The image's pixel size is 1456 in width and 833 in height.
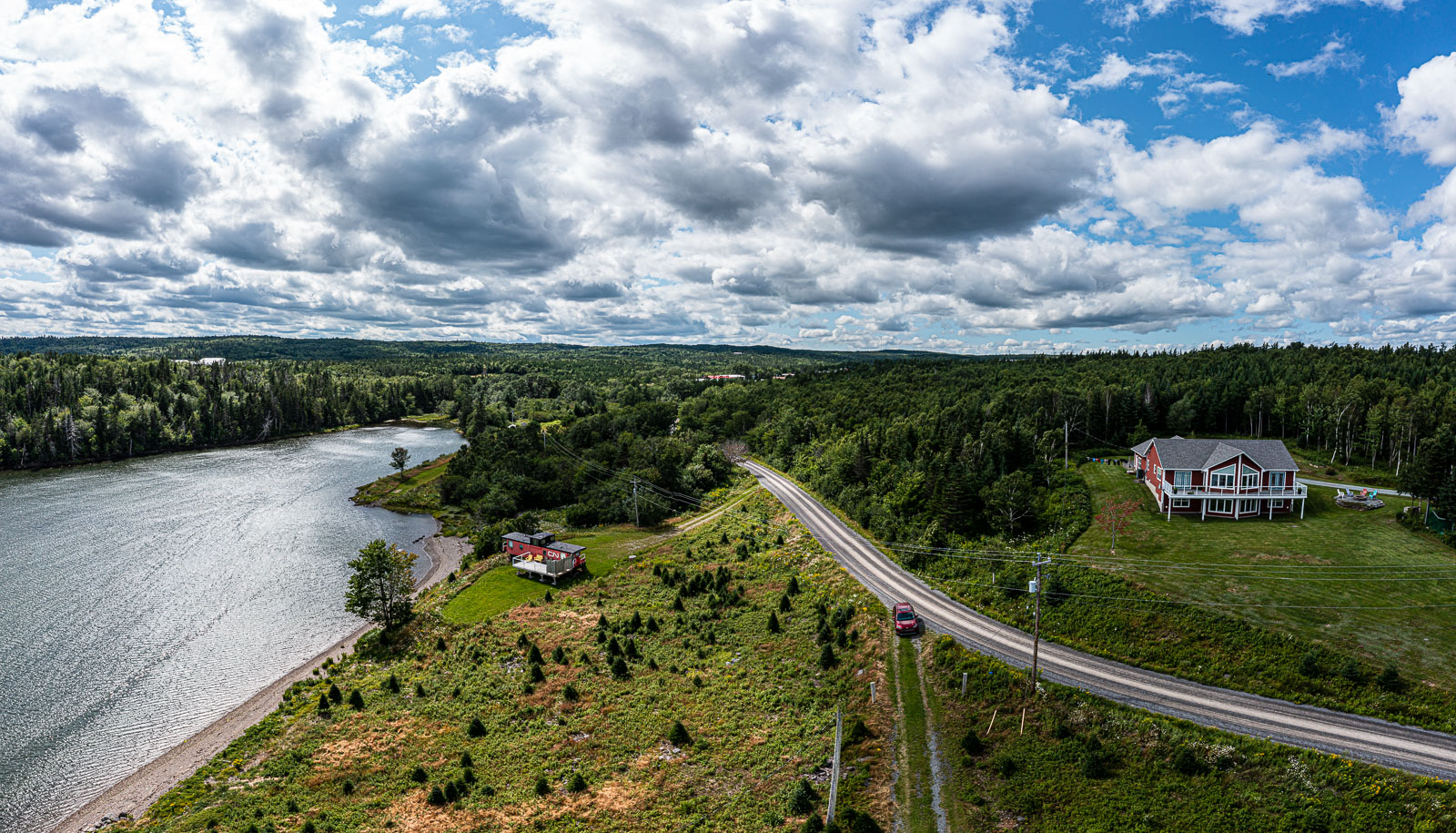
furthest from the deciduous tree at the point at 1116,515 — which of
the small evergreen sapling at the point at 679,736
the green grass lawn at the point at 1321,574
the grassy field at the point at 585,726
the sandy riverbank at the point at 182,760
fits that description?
the sandy riverbank at the point at 182,760

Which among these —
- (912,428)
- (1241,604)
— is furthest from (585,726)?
(912,428)

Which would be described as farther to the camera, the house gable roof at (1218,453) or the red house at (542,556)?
the red house at (542,556)

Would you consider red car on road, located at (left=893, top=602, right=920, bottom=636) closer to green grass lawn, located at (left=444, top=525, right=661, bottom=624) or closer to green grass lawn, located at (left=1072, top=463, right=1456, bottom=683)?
green grass lawn, located at (left=1072, top=463, right=1456, bottom=683)

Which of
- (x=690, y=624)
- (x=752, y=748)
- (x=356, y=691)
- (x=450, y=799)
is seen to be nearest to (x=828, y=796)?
(x=752, y=748)

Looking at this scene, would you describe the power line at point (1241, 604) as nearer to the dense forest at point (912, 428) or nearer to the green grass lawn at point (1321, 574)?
the green grass lawn at point (1321, 574)

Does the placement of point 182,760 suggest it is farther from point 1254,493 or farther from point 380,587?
point 1254,493

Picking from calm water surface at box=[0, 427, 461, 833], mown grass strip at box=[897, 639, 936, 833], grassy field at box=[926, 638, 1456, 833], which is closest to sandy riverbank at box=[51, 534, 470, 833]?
calm water surface at box=[0, 427, 461, 833]

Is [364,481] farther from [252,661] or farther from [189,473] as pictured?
[252,661]
